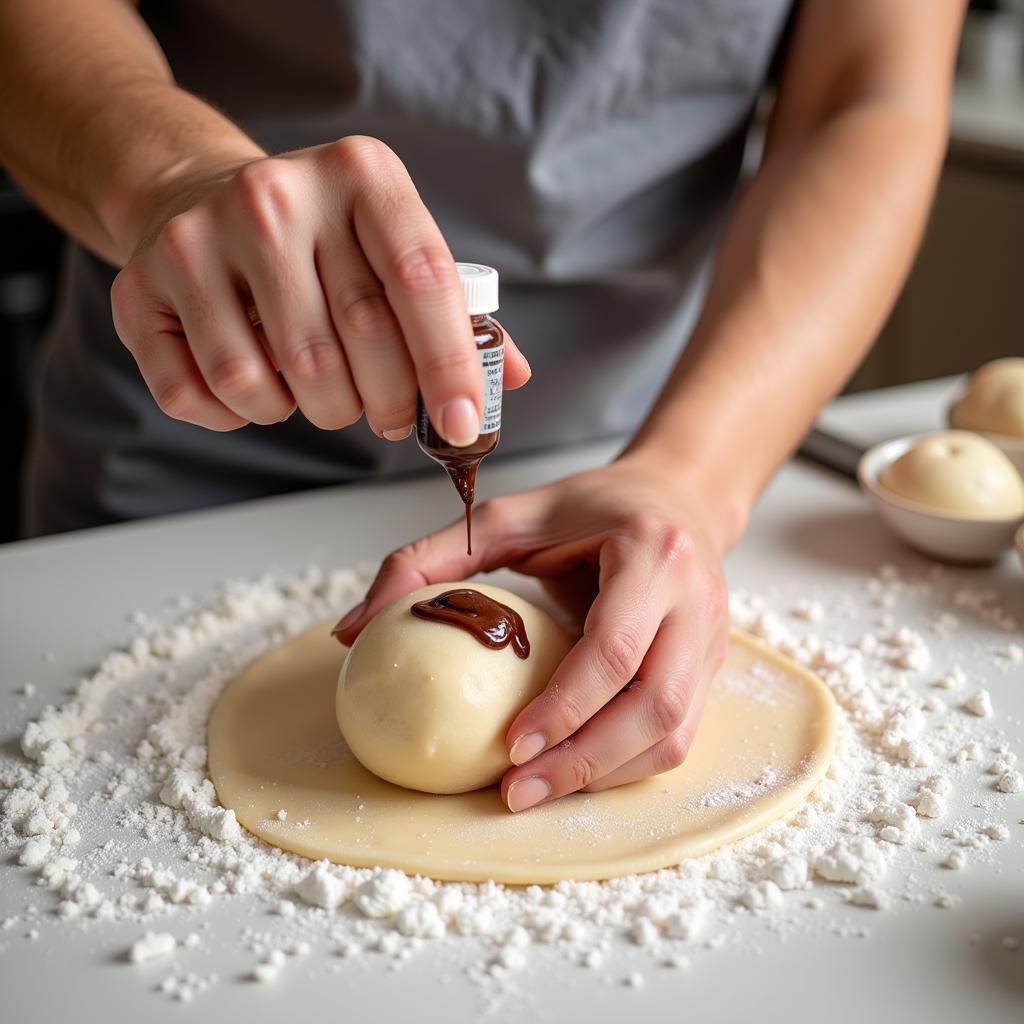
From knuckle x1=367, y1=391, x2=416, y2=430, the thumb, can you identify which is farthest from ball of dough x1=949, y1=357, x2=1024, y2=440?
knuckle x1=367, y1=391, x2=416, y2=430

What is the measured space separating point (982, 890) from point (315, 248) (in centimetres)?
74

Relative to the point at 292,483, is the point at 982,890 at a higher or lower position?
higher

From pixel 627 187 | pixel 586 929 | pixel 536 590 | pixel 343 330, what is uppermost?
pixel 343 330

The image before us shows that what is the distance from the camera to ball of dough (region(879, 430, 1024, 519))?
59.9 inches

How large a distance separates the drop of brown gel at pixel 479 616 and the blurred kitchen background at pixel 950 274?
2.44 metres

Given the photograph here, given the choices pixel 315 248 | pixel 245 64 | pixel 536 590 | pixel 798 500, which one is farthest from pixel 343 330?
pixel 798 500

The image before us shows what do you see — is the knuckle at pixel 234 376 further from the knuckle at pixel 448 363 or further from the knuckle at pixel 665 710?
the knuckle at pixel 665 710

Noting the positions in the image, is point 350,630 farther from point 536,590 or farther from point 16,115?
point 16,115

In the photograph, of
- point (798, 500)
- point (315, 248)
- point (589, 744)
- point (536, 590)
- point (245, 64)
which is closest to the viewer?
point (315, 248)

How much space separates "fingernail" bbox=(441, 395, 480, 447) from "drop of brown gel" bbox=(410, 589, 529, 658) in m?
0.29

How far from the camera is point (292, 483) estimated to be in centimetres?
179

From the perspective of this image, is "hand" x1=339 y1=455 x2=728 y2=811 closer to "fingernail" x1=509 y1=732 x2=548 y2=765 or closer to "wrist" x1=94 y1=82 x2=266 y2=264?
"fingernail" x1=509 y1=732 x2=548 y2=765

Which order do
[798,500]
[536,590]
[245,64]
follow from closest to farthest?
[536,590]
[245,64]
[798,500]

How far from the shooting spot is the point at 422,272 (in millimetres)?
892
